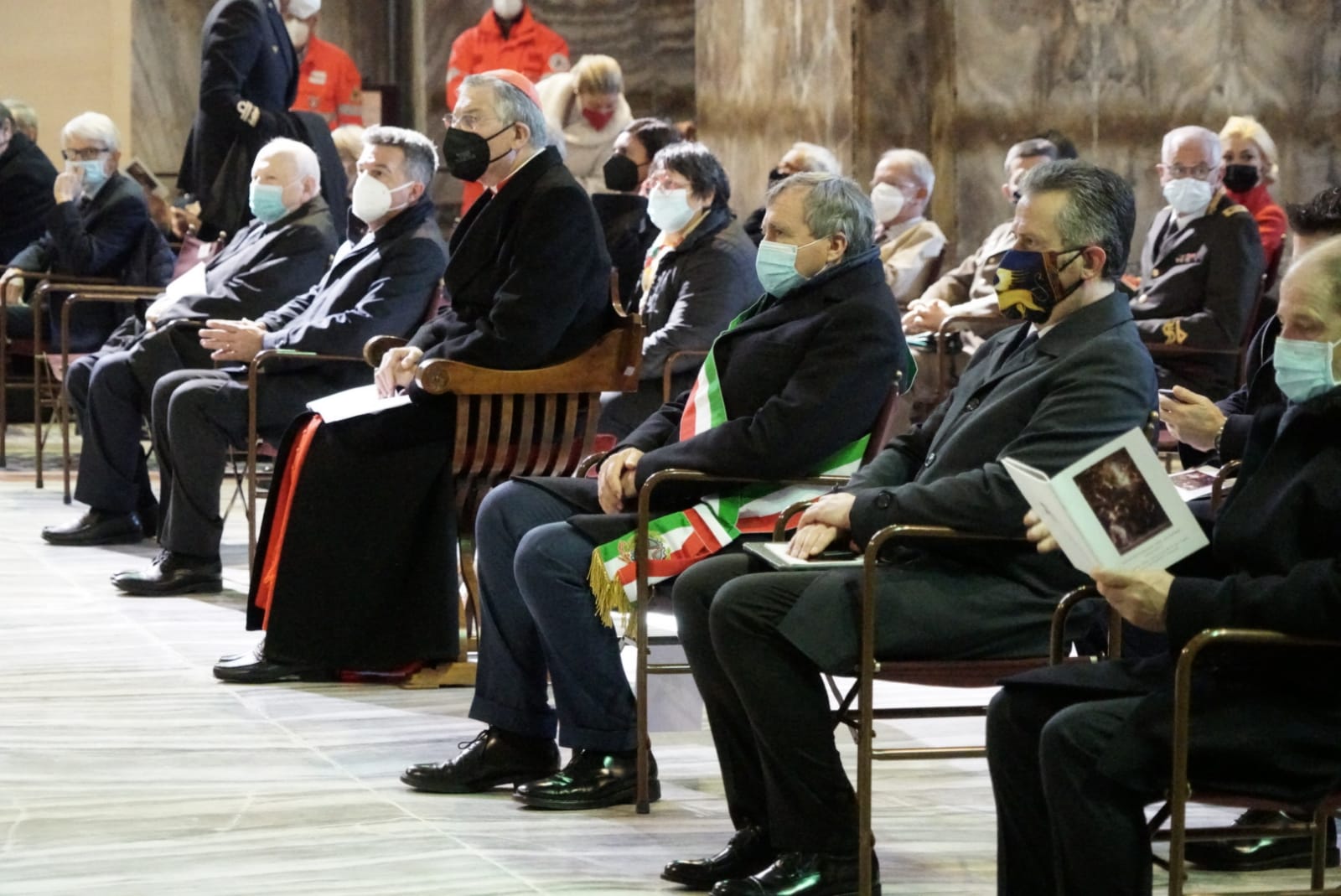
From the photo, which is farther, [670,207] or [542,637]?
[670,207]

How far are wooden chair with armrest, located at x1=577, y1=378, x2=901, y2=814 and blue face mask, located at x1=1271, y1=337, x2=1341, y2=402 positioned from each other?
1.15 meters

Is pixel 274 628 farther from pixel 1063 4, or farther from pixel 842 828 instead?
pixel 1063 4

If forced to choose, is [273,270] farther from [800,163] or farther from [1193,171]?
[1193,171]

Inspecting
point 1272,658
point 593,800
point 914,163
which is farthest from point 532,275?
point 914,163

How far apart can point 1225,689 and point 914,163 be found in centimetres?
521

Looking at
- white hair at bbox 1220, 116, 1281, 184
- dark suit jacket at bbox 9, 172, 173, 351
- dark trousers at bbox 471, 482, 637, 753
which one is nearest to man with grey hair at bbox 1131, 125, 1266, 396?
white hair at bbox 1220, 116, 1281, 184

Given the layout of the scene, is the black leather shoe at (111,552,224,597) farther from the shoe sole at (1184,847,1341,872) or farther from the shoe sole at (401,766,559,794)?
the shoe sole at (1184,847,1341,872)

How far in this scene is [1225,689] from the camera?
9.23 ft

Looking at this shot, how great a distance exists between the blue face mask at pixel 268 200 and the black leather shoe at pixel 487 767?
3.06 m

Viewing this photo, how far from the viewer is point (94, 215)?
28.9ft

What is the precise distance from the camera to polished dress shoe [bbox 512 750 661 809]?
4.10 metres

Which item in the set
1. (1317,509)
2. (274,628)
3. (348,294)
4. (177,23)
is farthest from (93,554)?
(177,23)

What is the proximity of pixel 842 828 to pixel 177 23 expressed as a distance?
10091mm

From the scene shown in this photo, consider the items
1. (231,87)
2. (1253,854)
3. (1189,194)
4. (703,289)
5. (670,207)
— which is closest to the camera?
(1253,854)
